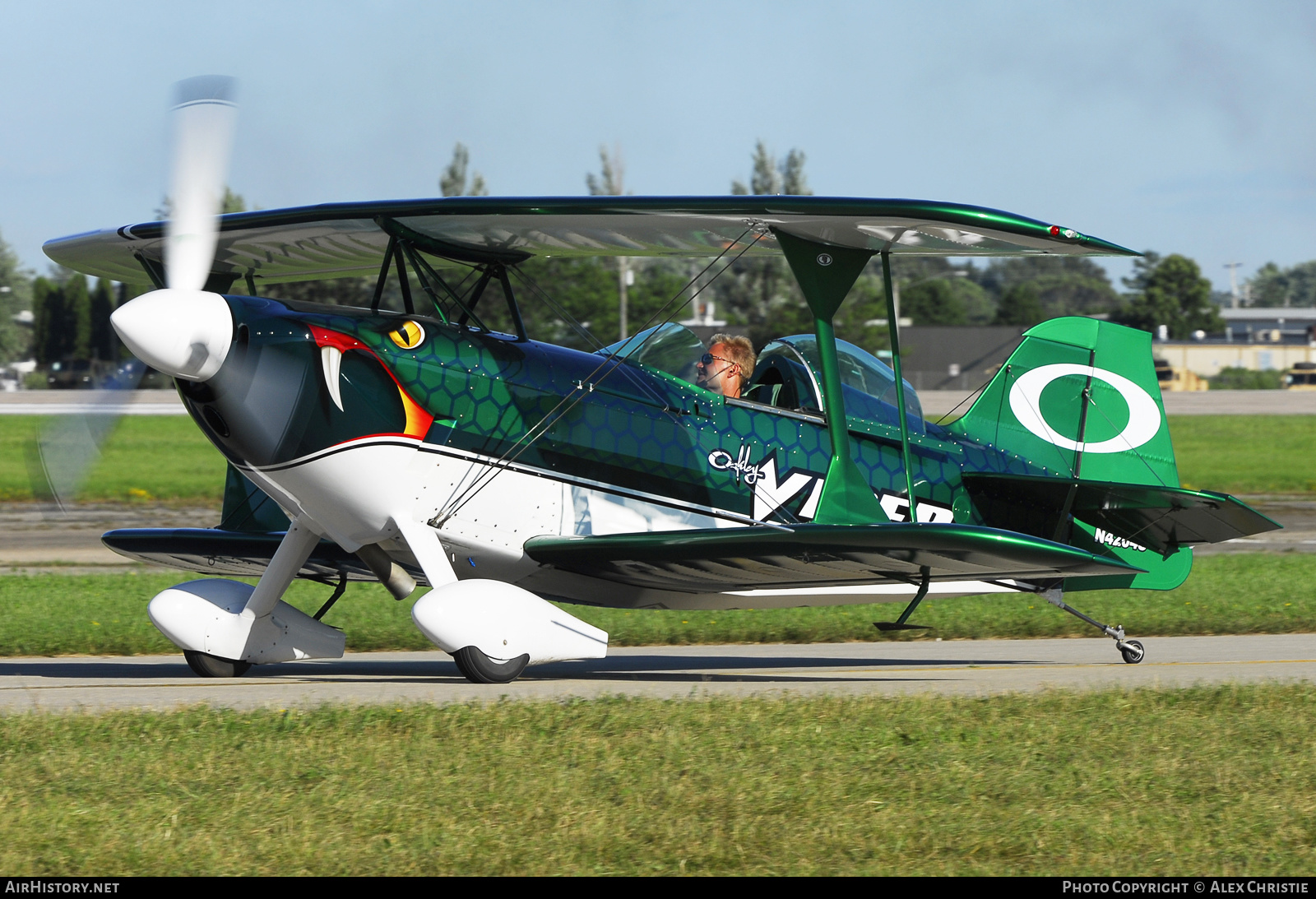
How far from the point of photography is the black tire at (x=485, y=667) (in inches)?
287

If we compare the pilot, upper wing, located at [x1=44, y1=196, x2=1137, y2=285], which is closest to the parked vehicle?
the pilot

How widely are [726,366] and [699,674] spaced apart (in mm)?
1989

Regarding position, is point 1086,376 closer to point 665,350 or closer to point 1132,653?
point 1132,653

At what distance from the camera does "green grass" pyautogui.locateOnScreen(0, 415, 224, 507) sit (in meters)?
24.0

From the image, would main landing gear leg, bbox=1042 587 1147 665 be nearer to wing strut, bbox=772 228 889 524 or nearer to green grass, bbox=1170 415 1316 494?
wing strut, bbox=772 228 889 524

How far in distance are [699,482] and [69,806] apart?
4460mm

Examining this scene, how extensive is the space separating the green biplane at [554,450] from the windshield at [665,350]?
0.08 feet

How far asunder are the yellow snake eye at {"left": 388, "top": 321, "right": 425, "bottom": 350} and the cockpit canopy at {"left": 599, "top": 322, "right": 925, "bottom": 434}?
1.38 m

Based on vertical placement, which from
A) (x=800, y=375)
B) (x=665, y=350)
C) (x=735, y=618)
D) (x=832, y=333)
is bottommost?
(x=735, y=618)

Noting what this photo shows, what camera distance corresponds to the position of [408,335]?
753 centimetres

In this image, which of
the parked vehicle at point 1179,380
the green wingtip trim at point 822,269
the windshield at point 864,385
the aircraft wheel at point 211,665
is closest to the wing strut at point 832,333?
the green wingtip trim at point 822,269

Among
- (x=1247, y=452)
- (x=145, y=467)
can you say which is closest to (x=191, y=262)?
(x=145, y=467)

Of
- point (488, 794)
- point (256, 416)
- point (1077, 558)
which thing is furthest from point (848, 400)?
point (488, 794)

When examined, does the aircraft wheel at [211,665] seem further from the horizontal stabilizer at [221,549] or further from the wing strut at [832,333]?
the wing strut at [832,333]
